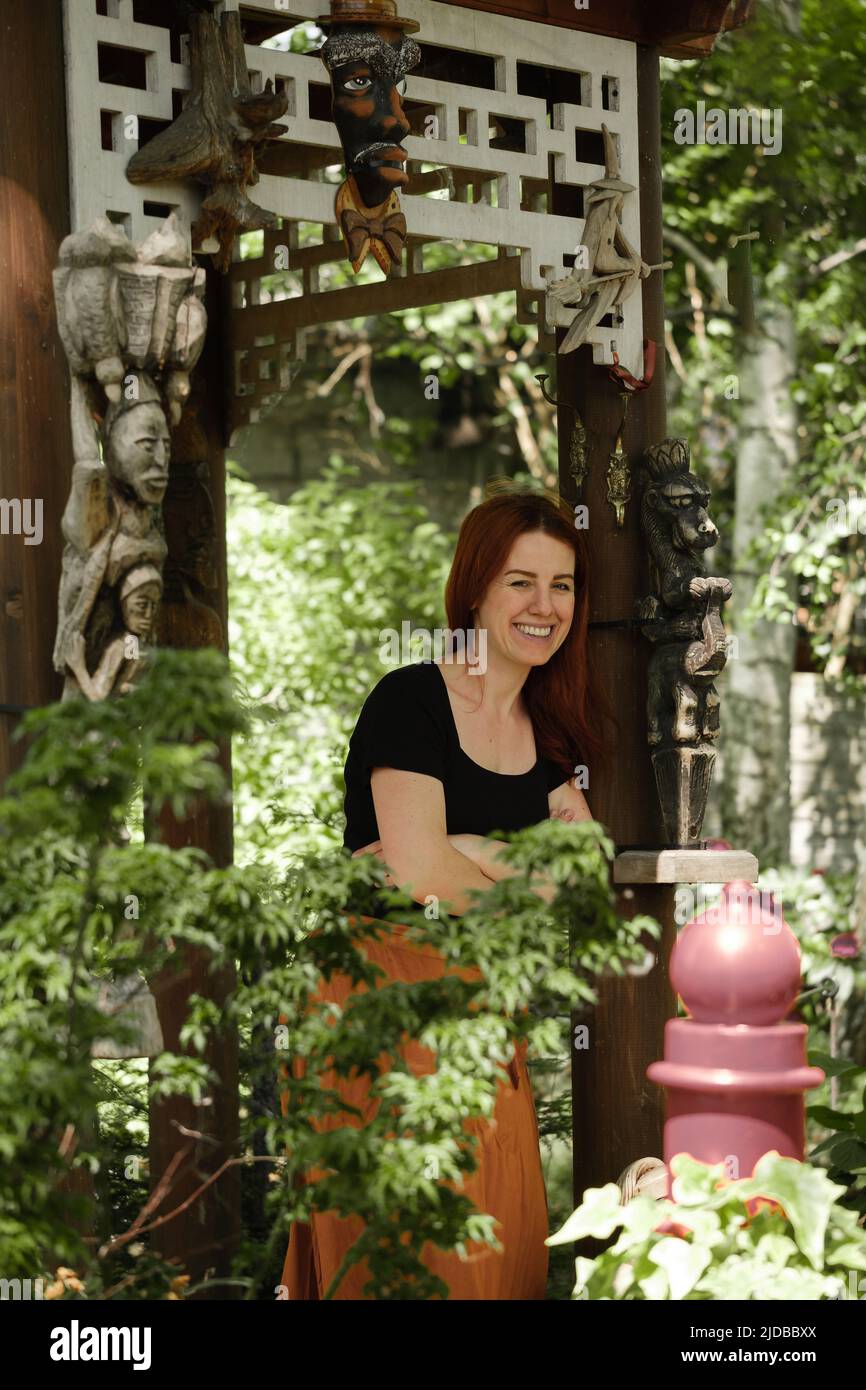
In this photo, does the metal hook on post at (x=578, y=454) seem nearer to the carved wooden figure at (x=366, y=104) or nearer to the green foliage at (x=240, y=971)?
the carved wooden figure at (x=366, y=104)

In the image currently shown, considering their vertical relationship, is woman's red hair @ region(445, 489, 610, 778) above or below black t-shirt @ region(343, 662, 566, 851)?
above

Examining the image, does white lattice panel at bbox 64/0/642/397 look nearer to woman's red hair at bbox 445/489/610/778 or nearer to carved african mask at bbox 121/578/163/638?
woman's red hair at bbox 445/489/610/778

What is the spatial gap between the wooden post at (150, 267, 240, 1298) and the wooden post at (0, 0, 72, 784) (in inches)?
64.9

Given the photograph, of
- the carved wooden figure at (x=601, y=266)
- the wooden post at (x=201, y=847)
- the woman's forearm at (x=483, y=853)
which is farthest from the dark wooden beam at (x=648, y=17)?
the woman's forearm at (x=483, y=853)

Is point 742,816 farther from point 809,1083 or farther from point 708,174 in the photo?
point 809,1083

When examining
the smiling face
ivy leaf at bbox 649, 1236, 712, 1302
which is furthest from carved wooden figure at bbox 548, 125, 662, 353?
ivy leaf at bbox 649, 1236, 712, 1302

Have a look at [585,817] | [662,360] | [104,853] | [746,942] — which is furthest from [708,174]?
[104,853]

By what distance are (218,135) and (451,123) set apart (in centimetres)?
83

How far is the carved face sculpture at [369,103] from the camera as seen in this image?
136 inches

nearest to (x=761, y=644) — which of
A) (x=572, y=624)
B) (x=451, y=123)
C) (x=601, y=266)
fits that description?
(x=572, y=624)

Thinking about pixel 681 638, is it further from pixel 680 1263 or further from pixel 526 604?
pixel 680 1263

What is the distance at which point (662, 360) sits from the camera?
428cm

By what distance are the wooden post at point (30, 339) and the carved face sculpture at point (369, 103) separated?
1.80 ft

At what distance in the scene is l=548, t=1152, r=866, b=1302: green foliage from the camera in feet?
10.1
